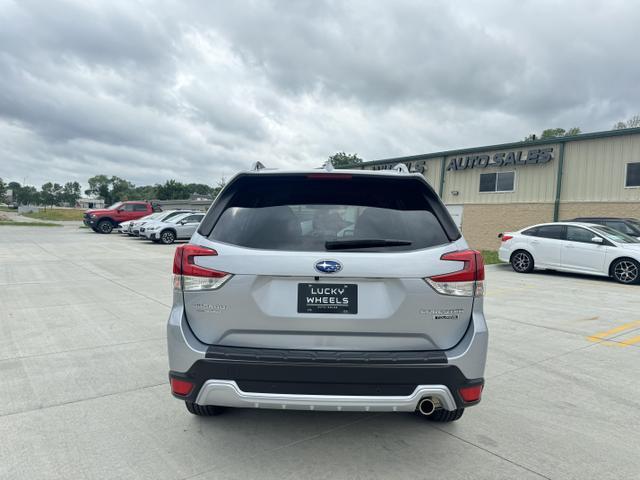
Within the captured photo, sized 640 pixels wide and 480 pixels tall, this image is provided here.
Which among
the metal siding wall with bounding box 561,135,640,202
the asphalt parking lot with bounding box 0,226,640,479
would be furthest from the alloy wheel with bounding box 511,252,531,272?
the metal siding wall with bounding box 561,135,640,202

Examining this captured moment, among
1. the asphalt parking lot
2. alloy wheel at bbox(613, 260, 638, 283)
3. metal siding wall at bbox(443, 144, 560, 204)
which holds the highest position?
metal siding wall at bbox(443, 144, 560, 204)

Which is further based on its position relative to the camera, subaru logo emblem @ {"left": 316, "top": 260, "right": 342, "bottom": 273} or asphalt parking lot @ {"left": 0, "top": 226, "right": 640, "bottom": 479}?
asphalt parking lot @ {"left": 0, "top": 226, "right": 640, "bottom": 479}

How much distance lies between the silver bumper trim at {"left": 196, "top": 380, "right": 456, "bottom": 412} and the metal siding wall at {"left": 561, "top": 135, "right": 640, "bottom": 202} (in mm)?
18514

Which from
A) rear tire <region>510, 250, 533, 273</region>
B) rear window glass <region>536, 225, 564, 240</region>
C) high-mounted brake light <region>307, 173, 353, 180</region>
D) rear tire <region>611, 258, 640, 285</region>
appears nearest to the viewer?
high-mounted brake light <region>307, 173, 353, 180</region>

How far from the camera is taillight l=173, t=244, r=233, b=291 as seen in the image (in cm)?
250

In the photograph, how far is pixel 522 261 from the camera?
40.1 ft

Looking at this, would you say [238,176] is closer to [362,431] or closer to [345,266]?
[345,266]

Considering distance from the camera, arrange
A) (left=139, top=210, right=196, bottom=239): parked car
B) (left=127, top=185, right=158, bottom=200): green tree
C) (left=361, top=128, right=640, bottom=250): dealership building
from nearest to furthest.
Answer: (left=361, top=128, right=640, bottom=250): dealership building < (left=139, top=210, right=196, bottom=239): parked car < (left=127, top=185, right=158, bottom=200): green tree

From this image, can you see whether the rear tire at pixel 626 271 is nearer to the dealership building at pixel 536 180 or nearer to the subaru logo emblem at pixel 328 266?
the dealership building at pixel 536 180

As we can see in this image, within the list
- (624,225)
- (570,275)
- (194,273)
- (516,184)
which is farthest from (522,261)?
(194,273)

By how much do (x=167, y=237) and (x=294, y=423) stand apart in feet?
63.1

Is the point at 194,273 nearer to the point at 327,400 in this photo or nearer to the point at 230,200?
the point at 230,200

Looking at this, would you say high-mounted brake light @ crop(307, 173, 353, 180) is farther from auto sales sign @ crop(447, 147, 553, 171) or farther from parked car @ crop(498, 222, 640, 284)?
auto sales sign @ crop(447, 147, 553, 171)

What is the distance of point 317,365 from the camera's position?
236cm
